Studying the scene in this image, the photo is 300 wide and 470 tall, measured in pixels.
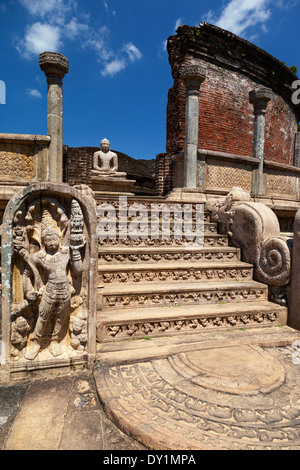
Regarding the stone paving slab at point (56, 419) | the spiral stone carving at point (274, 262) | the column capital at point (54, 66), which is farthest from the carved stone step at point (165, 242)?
the column capital at point (54, 66)

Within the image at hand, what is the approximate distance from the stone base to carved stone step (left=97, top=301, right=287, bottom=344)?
6.58 meters

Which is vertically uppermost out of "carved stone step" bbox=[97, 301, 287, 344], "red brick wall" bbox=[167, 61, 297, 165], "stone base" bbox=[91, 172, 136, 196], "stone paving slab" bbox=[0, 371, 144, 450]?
"red brick wall" bbox=[167, 61, 297, 165]

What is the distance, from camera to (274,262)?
373cm

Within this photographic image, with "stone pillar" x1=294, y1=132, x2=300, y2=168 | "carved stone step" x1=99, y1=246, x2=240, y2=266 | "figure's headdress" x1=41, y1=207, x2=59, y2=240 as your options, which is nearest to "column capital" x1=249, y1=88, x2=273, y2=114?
"carved stone step" x1=99, y1=246, x2=240, y2=266

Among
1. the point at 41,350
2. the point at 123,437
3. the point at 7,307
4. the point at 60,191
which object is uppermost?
the point at 60,191

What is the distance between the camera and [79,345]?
2.52m

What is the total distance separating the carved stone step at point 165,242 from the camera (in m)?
4.29

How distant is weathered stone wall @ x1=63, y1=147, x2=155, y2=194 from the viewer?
13.4 metres

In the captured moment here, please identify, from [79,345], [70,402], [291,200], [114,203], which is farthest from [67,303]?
[291,200]

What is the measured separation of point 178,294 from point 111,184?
6.76 meters

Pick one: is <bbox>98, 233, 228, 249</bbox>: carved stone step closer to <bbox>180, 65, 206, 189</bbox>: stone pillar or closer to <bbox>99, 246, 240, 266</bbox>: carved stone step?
<bbox>99, 246, 240, 266</bbox>: carved stone step

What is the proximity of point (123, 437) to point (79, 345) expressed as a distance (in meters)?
0.93

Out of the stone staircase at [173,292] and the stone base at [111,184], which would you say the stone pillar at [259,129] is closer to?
the stone staircase at [173,292]

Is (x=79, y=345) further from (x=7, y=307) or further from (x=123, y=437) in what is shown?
(x=123, y=437)
